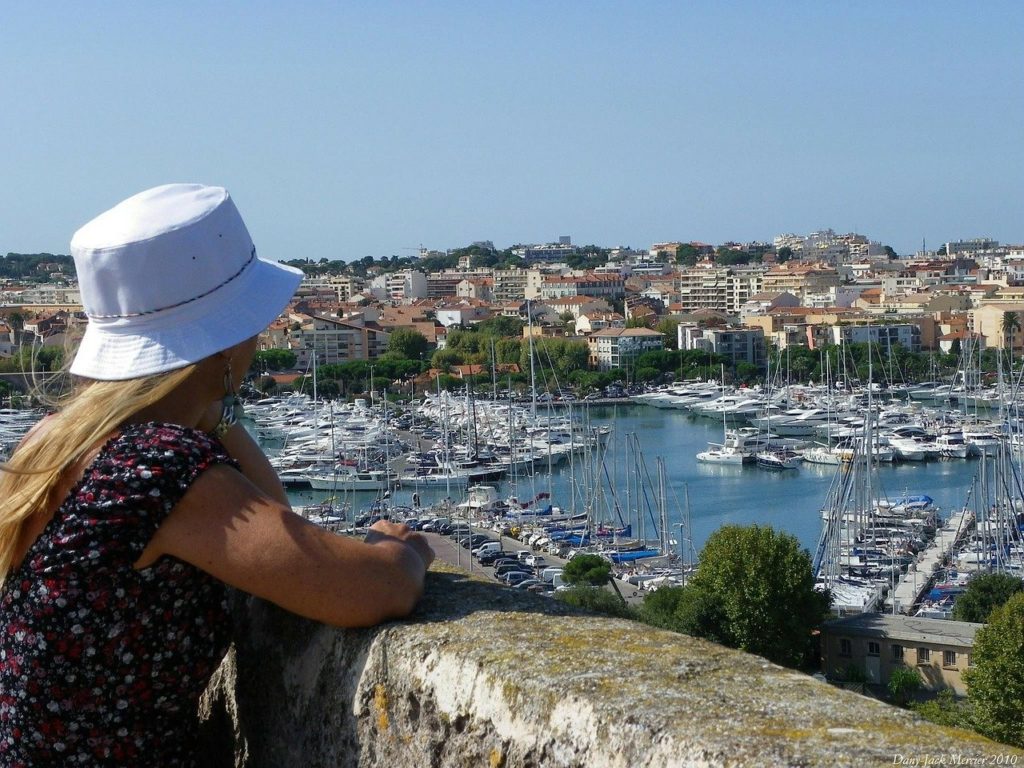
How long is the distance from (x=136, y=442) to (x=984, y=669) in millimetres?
9075

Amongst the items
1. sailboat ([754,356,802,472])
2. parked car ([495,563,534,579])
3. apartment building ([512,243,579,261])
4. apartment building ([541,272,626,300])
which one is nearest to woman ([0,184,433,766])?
parked car ([495,563,534,579])

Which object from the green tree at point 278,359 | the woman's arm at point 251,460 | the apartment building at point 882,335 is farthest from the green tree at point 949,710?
the apartment building at point 882,335

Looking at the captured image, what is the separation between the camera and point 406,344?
141ft

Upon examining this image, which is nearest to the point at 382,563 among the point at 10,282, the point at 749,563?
the point at 749,563

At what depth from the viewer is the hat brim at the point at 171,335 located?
3.04ft

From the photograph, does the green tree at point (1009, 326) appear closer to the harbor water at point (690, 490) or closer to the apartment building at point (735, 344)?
the apartment building at point (735, 344)

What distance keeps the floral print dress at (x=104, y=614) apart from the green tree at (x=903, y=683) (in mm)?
10464

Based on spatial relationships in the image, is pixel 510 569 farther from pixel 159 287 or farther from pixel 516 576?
pixel 159 287

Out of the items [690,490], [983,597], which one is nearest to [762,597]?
[983,597]

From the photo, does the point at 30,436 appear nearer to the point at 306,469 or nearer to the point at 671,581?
the point at 671,581

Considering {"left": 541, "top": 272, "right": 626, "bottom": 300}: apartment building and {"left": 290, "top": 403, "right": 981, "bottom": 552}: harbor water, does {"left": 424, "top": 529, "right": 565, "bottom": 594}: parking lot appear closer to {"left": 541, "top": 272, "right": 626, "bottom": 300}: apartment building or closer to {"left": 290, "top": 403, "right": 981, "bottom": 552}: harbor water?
{"left": 290, "top": 403, "right": 981, "bottom": 552}: harbor water

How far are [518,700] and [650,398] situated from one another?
119 ft

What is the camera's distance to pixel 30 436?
964mm

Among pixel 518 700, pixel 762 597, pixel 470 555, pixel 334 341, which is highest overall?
pixel 518 700
